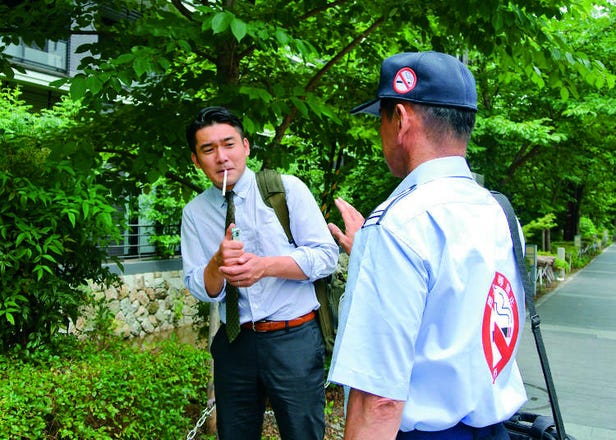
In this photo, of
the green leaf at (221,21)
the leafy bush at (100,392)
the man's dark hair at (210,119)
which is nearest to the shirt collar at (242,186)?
the man's dark hair at (210,119)

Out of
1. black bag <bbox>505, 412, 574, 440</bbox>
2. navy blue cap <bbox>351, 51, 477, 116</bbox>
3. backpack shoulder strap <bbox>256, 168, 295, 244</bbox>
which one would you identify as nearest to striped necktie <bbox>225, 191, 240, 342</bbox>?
backpack shoulder strap <bbox>256, 168, 295, 244</bbox>

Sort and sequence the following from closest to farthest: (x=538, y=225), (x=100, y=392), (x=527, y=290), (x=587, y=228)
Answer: (x=527, y=290) → (x=100, y=392) → (x=538, y=225) → (x=587, y=228)

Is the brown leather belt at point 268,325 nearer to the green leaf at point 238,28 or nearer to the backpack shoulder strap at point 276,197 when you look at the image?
the backpack shoulder strap at point 276,197

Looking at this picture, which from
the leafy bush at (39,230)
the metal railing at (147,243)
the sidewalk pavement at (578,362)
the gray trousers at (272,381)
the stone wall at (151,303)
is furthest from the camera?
the metal railing at (147,243)

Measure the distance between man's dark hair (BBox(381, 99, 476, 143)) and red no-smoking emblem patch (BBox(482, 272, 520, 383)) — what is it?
1.24 ft

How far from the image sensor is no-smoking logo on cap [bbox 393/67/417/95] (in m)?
1.54

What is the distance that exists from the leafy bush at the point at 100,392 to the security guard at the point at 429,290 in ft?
8.13

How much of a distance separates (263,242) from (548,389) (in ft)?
4.59

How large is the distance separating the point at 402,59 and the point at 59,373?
128 inches

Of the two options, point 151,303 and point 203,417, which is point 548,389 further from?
point 151,303

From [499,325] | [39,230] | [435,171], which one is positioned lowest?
[499,325]

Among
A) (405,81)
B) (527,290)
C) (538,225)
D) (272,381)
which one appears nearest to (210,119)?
(272,381)

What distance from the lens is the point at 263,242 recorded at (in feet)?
9.12

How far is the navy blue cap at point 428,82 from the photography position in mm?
1531
